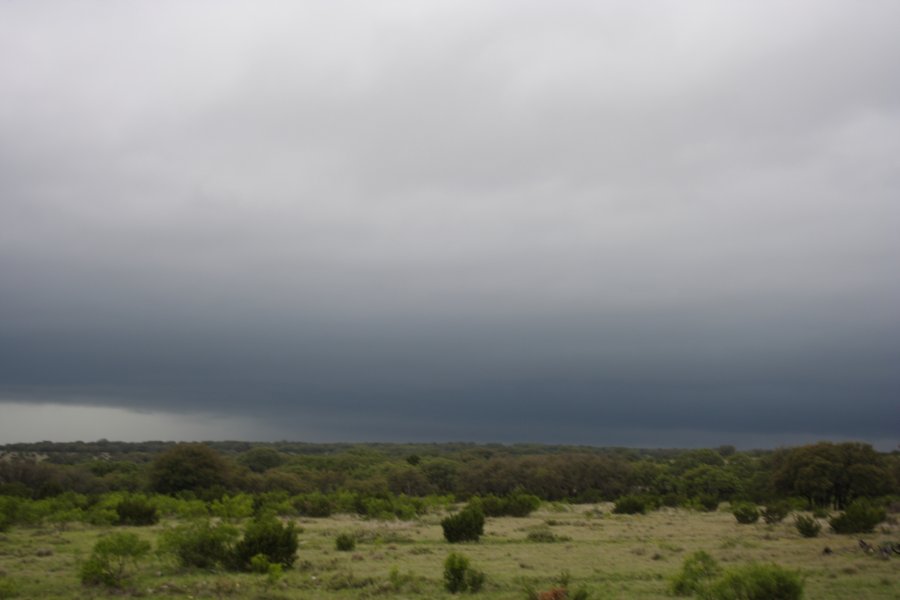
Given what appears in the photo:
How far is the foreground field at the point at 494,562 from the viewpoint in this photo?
18.5 m

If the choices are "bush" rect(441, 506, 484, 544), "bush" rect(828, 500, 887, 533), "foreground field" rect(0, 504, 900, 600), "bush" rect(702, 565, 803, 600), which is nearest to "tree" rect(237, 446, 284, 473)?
"foreground field" rect(0, 504, 900, 600)

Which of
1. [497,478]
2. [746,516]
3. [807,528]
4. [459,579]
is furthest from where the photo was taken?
[497,478]

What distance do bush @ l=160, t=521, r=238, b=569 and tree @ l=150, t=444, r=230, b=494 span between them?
3531 cm

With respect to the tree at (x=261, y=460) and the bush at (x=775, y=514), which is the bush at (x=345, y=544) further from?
the tree at (x=261, y=460)

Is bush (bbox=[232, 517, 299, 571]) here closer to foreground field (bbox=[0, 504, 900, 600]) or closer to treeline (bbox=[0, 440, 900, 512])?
foreground field (bbox=[0, 504, 900, 600])

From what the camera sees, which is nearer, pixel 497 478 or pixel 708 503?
pixel 708 503

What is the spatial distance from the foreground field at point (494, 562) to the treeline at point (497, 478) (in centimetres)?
1494

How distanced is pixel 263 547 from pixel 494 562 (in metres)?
7.28

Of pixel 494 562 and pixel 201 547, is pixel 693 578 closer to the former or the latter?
pixel 494 562

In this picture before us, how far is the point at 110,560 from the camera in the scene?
19516 mm

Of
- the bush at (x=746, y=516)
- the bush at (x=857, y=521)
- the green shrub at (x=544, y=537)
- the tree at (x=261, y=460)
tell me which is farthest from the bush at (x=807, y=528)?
the tree at (x=261, y=460)

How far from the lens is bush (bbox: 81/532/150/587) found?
18.8 m

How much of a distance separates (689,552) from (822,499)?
29.2 meters

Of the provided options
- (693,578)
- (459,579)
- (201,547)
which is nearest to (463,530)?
(201,547)
